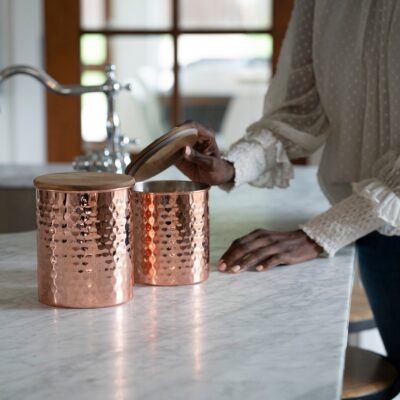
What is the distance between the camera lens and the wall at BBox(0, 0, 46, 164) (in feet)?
11.9

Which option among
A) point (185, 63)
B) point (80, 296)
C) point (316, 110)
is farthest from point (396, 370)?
point (185, 63)

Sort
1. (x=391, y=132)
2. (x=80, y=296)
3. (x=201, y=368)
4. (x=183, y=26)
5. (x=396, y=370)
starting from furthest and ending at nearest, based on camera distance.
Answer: (x=183, y=26) < (x=396, y=370) < (x=391, y=132) < (x=80, y=296) < (x=201, y=368)

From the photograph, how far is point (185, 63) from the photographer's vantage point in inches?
142

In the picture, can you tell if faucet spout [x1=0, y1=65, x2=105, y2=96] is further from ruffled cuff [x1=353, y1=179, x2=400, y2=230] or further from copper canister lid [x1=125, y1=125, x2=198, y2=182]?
ruffled cuff [x1=353, y1=179, x2=400, y2=230]

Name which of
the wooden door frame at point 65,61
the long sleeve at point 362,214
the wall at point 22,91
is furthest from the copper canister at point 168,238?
the wall at point 22,91

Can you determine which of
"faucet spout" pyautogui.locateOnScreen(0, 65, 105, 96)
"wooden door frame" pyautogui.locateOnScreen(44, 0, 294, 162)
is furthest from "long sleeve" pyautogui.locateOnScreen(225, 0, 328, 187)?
"wooden door frame" pyautogui.locateOnScreen(44, 0, 294, 162)

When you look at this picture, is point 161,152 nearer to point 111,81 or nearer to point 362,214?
point 362,214

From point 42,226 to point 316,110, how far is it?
73 cm

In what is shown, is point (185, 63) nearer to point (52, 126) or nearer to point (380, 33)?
point (52, 126)

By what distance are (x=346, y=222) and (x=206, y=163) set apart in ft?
0.75

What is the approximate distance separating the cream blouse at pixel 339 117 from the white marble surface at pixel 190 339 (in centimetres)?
11

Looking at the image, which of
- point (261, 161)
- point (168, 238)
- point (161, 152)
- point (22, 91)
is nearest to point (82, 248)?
point (168, 238)

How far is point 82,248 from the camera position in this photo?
99 cm

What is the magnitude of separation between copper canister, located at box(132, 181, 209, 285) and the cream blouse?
0.79ft
